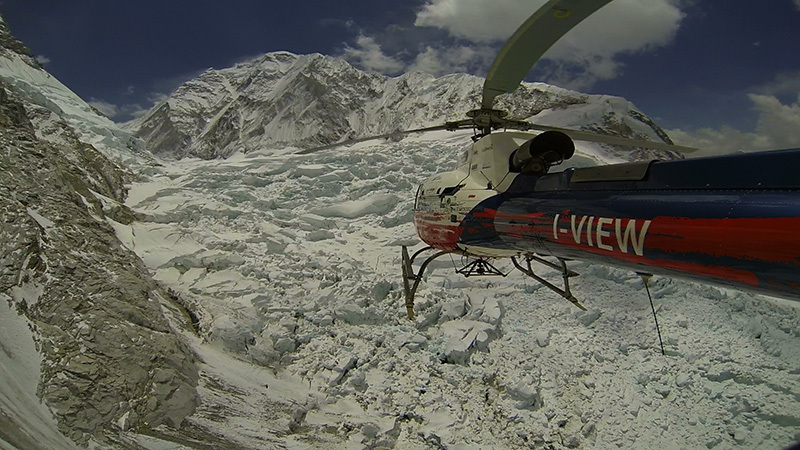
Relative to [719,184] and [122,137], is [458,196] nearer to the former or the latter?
[719,184]

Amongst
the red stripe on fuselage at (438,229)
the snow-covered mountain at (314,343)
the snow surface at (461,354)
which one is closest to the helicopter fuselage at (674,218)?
the red stripe on fuselage at (438,229)

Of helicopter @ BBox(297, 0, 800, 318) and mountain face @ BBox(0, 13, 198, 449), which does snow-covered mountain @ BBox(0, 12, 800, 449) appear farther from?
helicopter @ BBox(297, 0, 800, 318)

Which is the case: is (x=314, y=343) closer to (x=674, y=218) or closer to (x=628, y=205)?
(x=628, y=205)

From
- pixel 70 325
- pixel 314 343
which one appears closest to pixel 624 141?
pixel 314 343

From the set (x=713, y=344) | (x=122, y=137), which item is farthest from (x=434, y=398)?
(x=122, y=137)

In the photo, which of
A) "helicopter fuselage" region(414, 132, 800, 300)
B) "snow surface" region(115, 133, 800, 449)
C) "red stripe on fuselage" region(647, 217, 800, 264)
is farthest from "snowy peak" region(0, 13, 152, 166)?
"red stripe on fuselage" region(647, 217, 800, 264)
